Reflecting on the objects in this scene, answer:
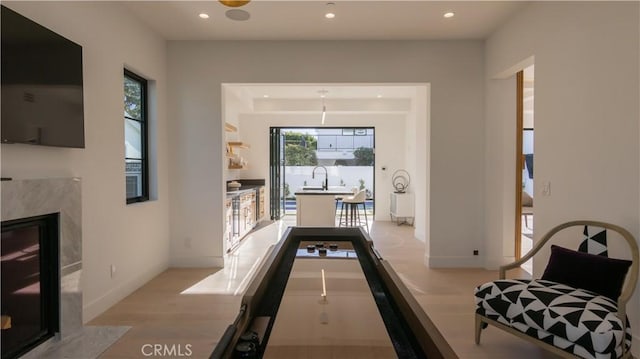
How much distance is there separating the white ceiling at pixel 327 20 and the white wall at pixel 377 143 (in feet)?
13.5

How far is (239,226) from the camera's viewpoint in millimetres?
5871

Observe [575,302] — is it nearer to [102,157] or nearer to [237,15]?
[102,157]

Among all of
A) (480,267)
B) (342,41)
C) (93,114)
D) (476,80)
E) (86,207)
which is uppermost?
(342,41)

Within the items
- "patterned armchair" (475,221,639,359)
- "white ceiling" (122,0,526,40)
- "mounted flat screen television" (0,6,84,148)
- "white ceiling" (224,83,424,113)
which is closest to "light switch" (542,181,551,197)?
"patterned armchair" (475,221,639,359)

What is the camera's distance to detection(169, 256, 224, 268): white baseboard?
455cm

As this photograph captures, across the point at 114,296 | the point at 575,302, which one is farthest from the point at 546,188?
the point at 114,296

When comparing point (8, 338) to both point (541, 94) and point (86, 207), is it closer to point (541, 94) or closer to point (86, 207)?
point (86, 207)

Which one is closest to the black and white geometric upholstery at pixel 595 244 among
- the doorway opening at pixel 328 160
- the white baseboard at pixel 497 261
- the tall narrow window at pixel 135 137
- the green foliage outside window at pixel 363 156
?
the white baseboard at pixel 497 261

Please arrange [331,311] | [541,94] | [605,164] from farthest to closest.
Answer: [541,94] < [605,164] < [331,311]

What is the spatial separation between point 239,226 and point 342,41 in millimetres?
3319

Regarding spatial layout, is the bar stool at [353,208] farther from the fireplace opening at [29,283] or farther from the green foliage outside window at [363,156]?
the fireplace opening at [29,283]

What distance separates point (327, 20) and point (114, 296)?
353cm

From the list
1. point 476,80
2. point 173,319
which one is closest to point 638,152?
point 476,80

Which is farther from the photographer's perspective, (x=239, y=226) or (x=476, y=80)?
(x=239, y=226)
